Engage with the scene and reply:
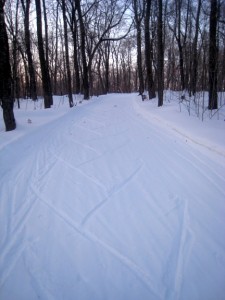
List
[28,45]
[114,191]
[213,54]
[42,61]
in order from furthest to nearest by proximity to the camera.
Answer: [28,45] < [42,61] < [213,54] < [114,191]

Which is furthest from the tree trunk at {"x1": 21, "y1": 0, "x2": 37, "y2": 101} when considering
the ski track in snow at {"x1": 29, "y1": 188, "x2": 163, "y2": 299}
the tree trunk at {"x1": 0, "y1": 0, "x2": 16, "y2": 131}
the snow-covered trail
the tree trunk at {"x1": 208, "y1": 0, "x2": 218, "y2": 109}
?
the ski track in snow at {"x1": 29, "y1": 188, "x2": 163, "y2": 299}

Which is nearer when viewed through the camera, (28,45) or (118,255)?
(118,255)

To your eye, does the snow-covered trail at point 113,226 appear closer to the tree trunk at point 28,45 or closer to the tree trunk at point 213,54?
the tree trunk at point 213,54

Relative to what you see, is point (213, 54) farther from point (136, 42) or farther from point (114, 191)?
point (136, 42)

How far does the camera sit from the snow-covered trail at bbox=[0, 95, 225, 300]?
2.41 metres

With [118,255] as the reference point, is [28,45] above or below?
above

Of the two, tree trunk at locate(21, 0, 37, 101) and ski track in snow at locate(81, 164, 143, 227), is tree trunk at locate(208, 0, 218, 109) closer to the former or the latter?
ski track in snow at locate(81, 164, 143, 227)

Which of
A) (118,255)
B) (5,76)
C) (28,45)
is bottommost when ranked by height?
(118,255)

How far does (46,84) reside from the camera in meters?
14.0

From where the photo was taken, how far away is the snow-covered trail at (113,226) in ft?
7.92

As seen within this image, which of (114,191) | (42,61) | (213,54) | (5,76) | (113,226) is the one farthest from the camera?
(42,61)

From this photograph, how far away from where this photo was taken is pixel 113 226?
10.3 feet

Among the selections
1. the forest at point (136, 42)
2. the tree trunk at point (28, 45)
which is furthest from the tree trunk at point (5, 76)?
the tree trunk at point (28, 45)

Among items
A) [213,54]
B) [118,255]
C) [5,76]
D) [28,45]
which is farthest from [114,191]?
[28,45]
